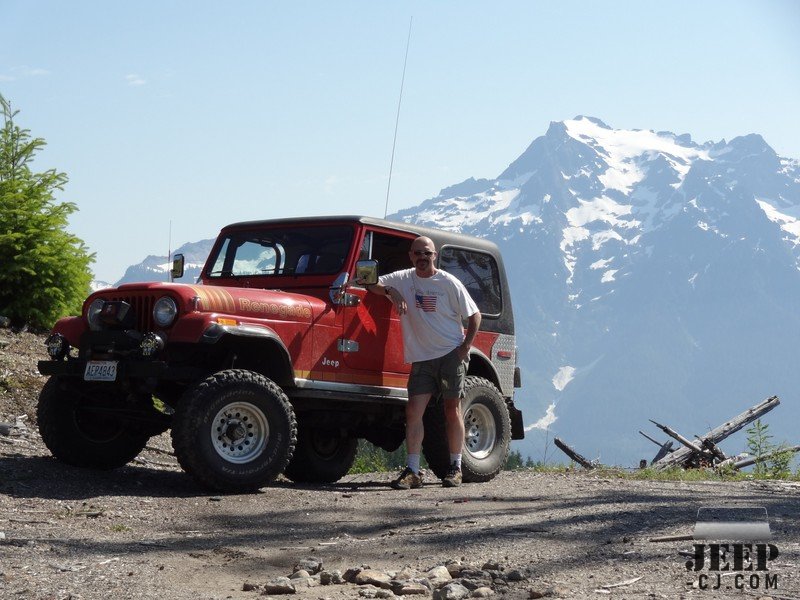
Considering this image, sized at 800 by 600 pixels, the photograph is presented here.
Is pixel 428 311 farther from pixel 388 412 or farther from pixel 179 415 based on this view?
pixel 179 415

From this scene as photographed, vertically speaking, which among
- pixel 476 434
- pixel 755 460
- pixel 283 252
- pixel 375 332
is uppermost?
pixel 283 252

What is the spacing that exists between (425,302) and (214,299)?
180 centimetres

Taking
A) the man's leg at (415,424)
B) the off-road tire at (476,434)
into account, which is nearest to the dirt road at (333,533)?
the man's leg at (415,424)

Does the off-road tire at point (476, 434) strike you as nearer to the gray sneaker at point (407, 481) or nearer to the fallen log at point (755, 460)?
the gray sneaker at point (407, 481)

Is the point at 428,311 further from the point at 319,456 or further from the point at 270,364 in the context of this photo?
the point at 319,456

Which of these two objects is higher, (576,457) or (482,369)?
(482,369)

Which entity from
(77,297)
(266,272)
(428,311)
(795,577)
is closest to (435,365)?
(428,311)

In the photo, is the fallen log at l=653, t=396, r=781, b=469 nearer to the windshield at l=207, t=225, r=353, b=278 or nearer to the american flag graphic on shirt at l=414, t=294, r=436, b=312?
the american flag graphic on shirt at l=414, t=294, r=436, b=312

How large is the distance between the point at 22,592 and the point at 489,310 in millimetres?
6178

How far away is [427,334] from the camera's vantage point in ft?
27.6

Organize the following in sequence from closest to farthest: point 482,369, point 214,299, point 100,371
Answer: point 100,371 < point 214,299 < point 482,369


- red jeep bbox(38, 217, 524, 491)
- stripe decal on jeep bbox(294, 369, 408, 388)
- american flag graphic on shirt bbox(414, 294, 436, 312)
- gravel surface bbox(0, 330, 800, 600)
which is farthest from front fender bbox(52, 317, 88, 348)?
american flag graphic on shirt bbox(414, 294, 436, 312)

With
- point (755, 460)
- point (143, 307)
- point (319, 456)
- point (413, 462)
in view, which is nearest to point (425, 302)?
point (413, 462)

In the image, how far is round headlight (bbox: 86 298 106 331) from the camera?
25.5ft
